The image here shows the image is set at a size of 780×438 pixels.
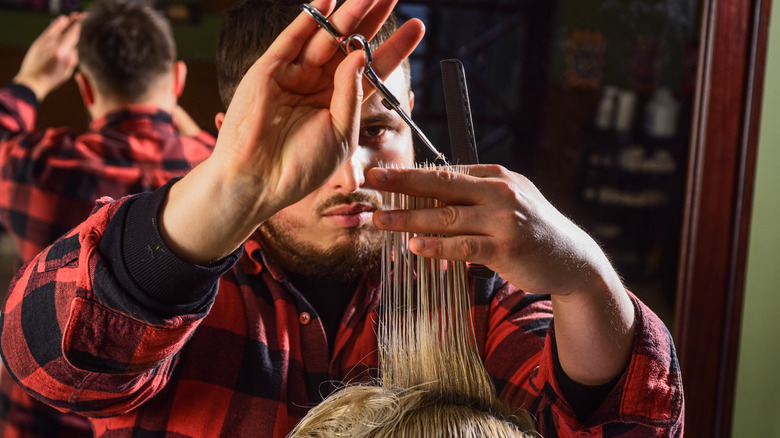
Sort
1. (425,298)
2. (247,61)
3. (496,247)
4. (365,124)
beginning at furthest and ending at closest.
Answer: (247,61) → (365,124) → (425,298) → (496,247)

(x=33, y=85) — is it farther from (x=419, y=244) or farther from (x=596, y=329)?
(x=596, y=329)

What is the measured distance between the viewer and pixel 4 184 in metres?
1.37

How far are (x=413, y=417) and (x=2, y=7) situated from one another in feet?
4.47

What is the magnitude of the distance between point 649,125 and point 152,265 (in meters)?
1.41

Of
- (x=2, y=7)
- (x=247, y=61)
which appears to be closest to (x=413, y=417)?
(x=247, y=61)

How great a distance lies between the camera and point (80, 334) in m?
0.66

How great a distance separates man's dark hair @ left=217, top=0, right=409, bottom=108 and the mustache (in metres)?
0.22

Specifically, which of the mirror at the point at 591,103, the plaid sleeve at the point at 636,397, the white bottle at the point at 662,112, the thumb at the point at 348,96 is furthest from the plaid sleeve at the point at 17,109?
the white bottle at the point at 662,112

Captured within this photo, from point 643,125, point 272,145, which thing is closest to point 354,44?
point 272,145

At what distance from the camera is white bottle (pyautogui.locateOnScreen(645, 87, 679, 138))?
5.47ft

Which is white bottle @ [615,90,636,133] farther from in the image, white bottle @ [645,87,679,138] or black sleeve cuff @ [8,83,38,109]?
black sleeve cuff @ [8,83,38,109]

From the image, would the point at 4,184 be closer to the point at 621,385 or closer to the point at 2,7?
the point at 2,7

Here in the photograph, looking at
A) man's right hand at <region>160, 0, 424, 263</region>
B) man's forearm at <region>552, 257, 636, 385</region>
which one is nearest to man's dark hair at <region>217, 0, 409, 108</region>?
man's right hand at <region>160, 0, 424, 263</region>

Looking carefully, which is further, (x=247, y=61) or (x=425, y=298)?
(x=247, y=61)
